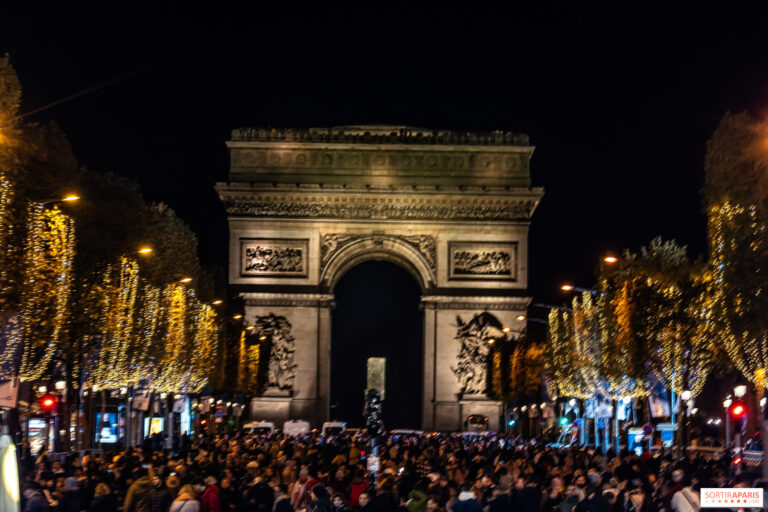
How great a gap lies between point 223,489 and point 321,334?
72.0 meters

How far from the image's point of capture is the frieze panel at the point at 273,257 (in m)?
97.4

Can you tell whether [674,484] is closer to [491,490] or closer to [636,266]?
[491,490]

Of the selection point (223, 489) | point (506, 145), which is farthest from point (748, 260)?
point (506, 145)

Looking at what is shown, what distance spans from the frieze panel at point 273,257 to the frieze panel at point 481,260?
32.8ft

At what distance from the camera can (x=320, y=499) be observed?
2233cm

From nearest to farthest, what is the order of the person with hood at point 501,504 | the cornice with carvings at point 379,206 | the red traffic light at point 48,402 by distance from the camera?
1. the person with hood at point 501,504
2. the red traffic light at point 48,402
3. the cornice with carvings at point 379,206

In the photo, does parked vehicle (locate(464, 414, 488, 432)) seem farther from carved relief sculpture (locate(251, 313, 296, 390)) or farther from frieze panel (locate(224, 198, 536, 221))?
frieze panel (locate(224, 198, 536, 221))

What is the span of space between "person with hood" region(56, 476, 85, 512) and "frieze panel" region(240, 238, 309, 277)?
242 ft

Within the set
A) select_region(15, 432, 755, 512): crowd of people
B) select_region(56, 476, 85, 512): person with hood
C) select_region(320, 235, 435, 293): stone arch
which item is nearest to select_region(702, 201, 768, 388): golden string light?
select_region(15, 432, 755, 512): crowd of people

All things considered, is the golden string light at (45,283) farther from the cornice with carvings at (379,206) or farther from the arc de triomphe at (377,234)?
the arc de triomphe at (377,234)

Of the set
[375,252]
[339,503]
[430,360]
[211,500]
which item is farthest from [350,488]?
[375,252]

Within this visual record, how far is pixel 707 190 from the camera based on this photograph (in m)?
39.5

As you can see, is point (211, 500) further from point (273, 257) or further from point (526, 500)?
point (273, 257)

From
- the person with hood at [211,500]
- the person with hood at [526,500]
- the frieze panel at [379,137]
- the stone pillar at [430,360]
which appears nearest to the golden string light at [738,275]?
the person with hood at [526,500]
